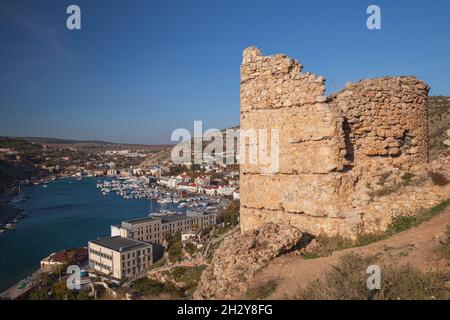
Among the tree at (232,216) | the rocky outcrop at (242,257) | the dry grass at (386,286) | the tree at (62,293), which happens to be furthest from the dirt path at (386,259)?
the tree at (232,216)

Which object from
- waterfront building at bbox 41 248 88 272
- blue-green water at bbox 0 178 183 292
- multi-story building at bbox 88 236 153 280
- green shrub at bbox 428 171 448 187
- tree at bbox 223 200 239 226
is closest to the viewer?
green shrub at bbox 428 171 448 187

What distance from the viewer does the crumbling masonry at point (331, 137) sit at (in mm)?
5387

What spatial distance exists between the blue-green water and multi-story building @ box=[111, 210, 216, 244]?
4720 mm

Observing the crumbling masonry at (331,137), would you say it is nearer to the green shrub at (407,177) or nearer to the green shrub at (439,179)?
the green shrub at (407,177)

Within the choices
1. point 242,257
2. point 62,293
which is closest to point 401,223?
point 242,257

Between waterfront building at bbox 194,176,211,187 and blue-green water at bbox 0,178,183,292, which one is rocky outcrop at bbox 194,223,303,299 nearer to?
blue-green water at bbox 0,178,183,292

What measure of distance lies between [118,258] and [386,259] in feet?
111

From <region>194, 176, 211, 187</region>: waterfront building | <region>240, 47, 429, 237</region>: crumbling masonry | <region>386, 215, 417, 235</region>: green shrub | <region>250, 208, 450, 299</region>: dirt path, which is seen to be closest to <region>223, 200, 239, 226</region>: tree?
<region>194, 176, 211, 187</region>: waterfront building

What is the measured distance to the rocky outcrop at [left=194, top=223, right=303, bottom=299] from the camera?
4.36m

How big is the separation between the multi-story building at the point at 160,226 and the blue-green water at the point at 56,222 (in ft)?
15.5

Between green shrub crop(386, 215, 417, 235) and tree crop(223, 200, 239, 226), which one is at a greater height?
green shrub crop(386, 215, 417, 235)

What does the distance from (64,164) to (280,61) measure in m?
130
